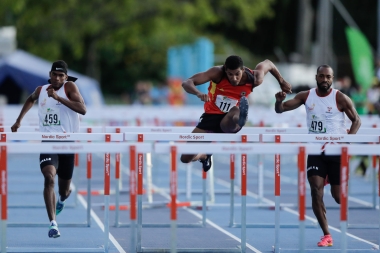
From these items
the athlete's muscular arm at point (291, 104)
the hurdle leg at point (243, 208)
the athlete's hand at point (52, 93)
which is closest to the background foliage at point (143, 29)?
the athlete's hand at point (52, 93)

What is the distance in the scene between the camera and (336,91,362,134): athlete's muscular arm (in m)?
10.5

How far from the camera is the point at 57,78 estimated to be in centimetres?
1064

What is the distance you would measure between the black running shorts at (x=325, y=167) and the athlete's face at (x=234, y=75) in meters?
1.22

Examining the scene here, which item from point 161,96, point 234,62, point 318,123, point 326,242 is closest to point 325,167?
point 318,123

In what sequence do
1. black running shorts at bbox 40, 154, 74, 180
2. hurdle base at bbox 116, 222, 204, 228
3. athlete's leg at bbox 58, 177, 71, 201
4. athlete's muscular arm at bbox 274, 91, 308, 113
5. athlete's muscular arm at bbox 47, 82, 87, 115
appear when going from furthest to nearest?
hurdle base at bbox 116, 222, 204, 228 < athlete's leg at bbox 58, 177, 71, 201 < athlete's muscular arm at bbox 274, 91, 308, 113 < black running shorts at bbox 40, 154, 74, 180 < athlete's muscular arm at bbox 47, 82, 87, 115

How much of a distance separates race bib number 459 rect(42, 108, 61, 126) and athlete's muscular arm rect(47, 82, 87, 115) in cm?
23

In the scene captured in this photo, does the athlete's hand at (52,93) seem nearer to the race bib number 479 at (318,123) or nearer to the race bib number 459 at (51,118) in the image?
the race bib number 459 at (51,118)

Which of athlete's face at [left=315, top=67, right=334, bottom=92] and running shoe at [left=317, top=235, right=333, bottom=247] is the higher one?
athlete's face at [left=315, top=67, right=334, bottom=92]

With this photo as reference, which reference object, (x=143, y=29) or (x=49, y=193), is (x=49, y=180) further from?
(x=143, y=29)

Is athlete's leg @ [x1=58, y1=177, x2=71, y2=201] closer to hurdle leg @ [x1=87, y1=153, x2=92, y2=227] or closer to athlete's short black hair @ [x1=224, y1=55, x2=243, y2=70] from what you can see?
hurdle leg @ [x1=87, y1=153, x2=92, y2=227]

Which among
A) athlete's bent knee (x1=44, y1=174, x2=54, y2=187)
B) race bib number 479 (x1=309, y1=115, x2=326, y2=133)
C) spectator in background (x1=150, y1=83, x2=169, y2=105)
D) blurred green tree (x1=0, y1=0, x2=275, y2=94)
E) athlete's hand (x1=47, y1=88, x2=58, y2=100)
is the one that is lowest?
athlete's bent knee (x1=44, y1=174, x2=54, y2=187)

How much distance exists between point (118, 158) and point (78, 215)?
325cm

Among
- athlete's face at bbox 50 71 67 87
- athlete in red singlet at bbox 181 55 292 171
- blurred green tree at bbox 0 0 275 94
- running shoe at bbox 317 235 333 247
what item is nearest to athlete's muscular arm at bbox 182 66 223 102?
athlete in red singlet at bbox 181 55 292 171

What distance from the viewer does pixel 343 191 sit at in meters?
8.02
